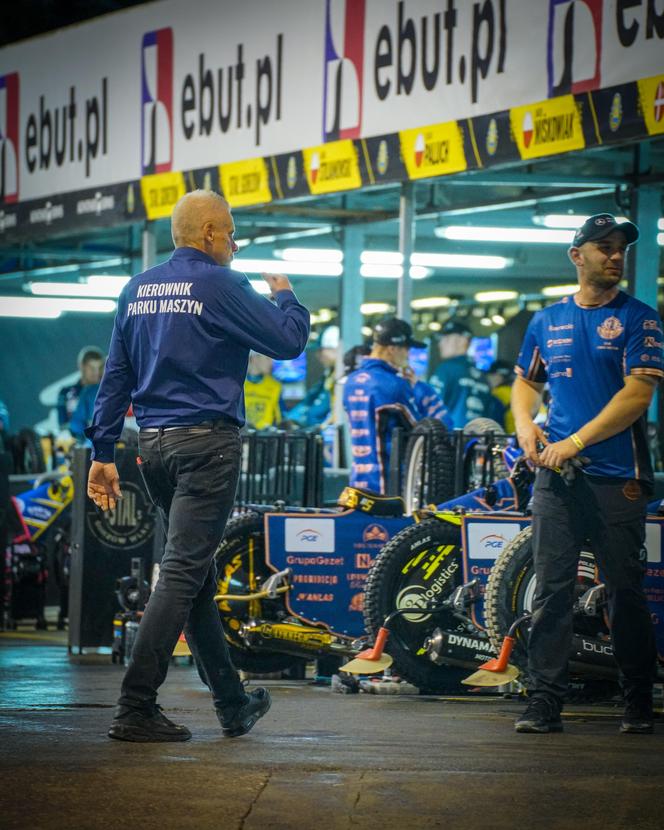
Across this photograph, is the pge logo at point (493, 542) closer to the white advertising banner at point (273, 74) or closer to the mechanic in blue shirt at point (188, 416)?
the mechanic in blue shirt at point (188, 416)

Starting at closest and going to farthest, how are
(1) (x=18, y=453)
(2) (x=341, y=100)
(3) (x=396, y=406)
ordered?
(3) (x=396, y=406) < (2) (x=341, y=100) < (1) (x=18, y=453)

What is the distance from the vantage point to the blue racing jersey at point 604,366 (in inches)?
268

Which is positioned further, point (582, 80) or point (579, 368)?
point (582, 80)

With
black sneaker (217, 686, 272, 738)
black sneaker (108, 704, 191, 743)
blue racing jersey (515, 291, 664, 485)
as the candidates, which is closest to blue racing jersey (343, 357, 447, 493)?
blue racing jersey (515, 291, 664, 485)

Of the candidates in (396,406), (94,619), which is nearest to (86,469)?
(94,619)

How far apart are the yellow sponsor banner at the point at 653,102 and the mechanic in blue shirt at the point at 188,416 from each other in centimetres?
420

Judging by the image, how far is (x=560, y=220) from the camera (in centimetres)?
1555

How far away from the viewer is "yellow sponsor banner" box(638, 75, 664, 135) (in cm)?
996

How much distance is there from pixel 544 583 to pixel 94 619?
4892mm

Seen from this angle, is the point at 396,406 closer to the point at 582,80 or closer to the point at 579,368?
the point at 582,80

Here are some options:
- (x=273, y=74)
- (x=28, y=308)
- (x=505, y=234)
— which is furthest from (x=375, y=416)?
A: (x=28, y=308)

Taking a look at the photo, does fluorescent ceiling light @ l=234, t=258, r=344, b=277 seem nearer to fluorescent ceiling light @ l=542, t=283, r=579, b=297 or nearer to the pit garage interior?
the pit garage interior

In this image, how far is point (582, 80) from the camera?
1068 cm

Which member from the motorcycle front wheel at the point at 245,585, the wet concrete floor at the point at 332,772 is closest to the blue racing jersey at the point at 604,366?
the wet concrete floor at the point at 332,772
